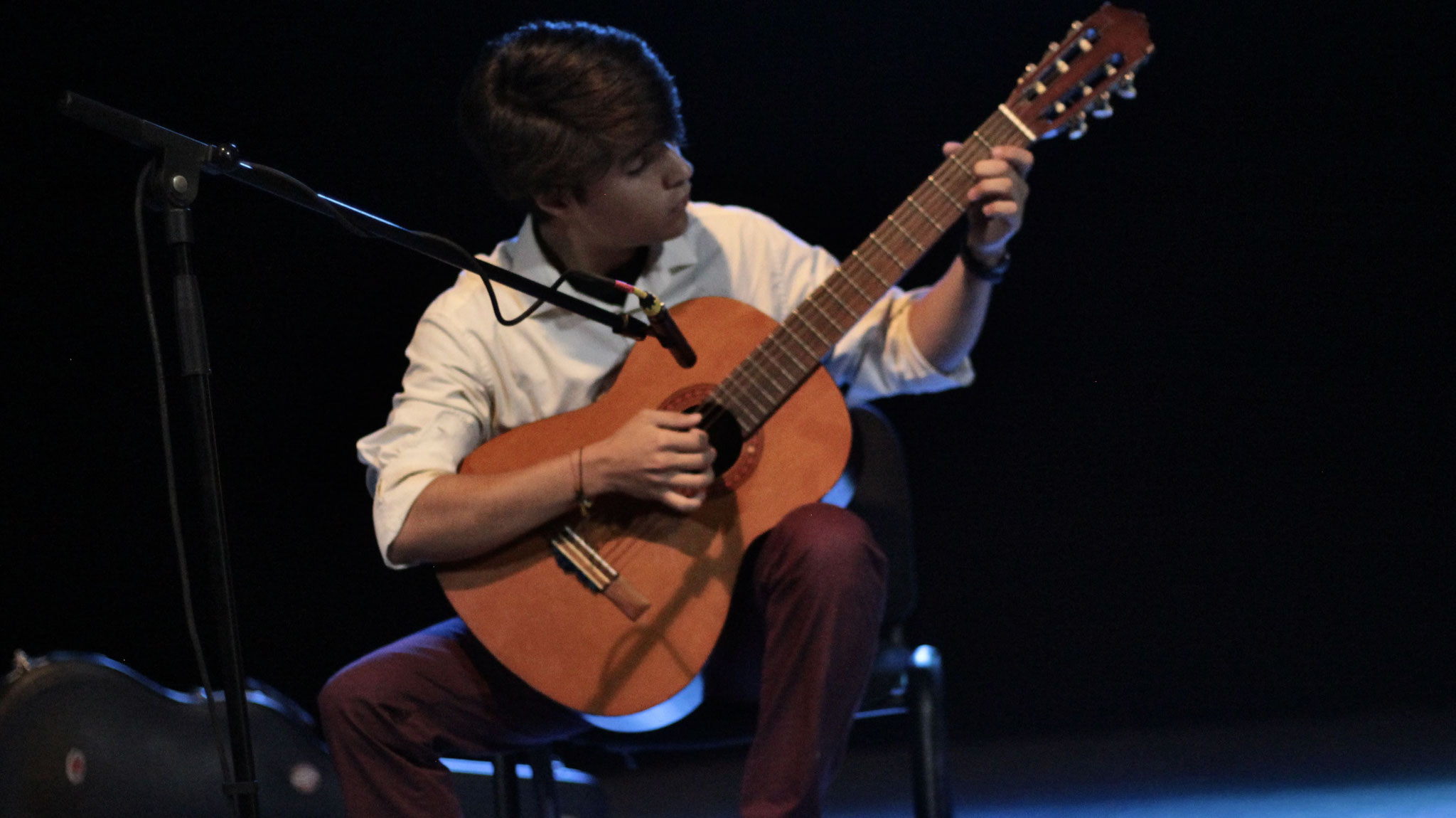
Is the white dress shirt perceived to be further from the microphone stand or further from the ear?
the microphone stand

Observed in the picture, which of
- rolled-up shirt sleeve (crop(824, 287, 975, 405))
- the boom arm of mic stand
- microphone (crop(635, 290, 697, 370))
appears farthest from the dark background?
the boom arm of mic stand

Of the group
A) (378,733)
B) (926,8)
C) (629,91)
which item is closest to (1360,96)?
(926,8)

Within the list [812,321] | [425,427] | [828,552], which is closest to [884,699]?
[828,552]

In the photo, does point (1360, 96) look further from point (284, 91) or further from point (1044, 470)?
point (284, 91)

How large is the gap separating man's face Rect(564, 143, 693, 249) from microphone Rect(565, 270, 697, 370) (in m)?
0.45

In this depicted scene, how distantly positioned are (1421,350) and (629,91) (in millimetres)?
1775

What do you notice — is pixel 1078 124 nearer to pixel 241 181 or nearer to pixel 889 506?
pixel 889 506

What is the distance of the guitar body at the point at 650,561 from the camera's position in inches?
60.0

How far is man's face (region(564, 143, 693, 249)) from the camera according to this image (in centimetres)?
173

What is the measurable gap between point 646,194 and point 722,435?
1.28 feet

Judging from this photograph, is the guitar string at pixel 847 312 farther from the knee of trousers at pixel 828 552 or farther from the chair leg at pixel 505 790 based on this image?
the chair leg at pixel 505 790

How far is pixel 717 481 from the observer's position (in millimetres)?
1603

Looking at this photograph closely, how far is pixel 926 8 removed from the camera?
249 centimetres

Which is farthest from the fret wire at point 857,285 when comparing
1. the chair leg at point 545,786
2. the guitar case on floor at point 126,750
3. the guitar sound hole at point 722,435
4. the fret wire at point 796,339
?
the guitar case on floor at point 126,750
